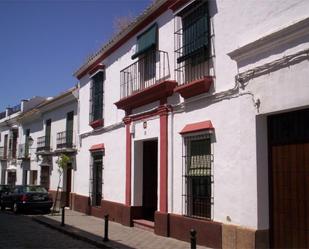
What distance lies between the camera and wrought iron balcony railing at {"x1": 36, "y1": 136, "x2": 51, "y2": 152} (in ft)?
83.0

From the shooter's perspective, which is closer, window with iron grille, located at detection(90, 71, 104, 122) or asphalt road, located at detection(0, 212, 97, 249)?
asphalt road, located at detection(0, 212, 97, 249)

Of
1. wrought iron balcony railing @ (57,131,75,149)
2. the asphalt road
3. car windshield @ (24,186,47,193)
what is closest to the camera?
the asphalt road

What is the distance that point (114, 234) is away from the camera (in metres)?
12.8

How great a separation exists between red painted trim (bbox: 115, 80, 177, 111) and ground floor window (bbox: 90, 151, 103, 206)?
3.49m

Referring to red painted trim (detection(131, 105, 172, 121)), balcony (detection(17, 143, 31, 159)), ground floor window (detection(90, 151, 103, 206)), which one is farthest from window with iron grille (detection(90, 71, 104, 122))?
balcony (detection(17, 143, 31, 159))

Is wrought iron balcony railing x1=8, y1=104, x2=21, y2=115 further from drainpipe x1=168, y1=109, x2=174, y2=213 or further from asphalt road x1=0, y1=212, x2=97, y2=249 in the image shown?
drainpipe x1=168, y1=109, x2=174, y2=213

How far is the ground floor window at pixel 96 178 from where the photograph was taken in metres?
17.9

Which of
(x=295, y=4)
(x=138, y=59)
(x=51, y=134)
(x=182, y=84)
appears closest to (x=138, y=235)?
(x=182, y=84)

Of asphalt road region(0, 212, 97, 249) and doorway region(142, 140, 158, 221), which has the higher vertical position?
doorway region(142, 140, 158, 221)

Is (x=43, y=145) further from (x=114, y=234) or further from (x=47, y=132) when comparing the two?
(x=114, y=234)

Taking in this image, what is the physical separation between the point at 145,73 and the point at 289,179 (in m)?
6.85

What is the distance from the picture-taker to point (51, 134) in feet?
82.6

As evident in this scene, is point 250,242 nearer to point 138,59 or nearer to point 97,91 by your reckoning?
point 138,59

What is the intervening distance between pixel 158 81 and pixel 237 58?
3.96m
